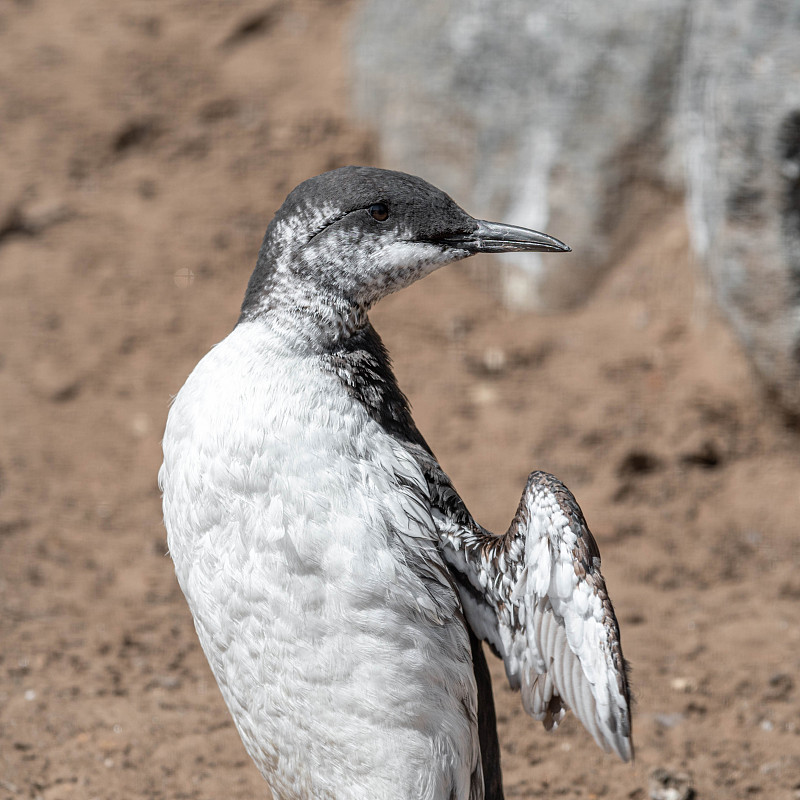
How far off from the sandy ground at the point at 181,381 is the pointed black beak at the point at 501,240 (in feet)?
7.81

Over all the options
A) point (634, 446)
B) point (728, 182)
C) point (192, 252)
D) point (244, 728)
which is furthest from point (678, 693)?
point (192, 252)

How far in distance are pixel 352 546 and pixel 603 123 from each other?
16.5 ft

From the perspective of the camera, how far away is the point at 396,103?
805 centimetres

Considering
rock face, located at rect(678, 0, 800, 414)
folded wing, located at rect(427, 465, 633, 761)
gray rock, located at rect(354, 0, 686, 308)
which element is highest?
gray rock, located at rect(354, 0, 686, 308)

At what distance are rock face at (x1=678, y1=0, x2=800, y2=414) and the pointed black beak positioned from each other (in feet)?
9.81

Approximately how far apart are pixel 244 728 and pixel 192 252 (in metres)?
4.97

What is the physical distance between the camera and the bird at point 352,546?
9.78 feet

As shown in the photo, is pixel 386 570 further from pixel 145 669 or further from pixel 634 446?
pixel 634 446

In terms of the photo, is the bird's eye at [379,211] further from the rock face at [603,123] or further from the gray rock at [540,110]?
the gray rock at [540,110]

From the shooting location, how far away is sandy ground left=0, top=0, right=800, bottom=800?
4590 millimetres

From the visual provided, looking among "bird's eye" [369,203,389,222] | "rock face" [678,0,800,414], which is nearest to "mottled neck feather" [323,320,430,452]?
"bird's eye" [369,203,389,222]

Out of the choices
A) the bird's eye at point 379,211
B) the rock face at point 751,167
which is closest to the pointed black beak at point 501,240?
the bird's eye at point 379,211

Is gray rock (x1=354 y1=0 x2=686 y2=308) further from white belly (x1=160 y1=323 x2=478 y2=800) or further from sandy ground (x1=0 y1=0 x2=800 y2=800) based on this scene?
white belly (x1=160 y1=323 x2=478 y2=800)

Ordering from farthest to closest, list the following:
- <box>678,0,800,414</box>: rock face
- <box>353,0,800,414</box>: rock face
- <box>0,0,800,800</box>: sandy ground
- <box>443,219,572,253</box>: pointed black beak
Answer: <box>353,0,800,414</box>: rock face < <box>678,0,800,414</box>: rock face < <box>0,0,800,800</box>: sandy ground < <box>443,219,572,253</box>: pointed black beak
